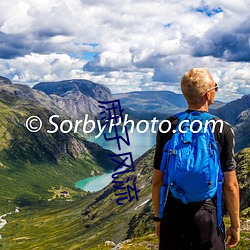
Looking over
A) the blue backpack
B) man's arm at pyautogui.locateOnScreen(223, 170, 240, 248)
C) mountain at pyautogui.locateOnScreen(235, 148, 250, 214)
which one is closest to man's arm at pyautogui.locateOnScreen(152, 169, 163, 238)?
the blue backpack

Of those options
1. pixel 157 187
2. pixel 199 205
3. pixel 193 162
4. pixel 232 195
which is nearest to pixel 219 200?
pixel 232 195

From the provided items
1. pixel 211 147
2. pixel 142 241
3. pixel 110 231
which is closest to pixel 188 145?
pixel 211 147

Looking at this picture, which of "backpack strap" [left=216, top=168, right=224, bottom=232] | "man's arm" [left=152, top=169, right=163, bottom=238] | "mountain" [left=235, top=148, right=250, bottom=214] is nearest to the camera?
"backpack strap" [left=216, top=168, right=224, bottom=232]

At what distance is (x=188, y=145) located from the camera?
10500 mm

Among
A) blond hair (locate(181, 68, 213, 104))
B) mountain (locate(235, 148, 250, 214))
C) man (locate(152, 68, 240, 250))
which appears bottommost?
mountain (locate(235, 148, 250, 214))

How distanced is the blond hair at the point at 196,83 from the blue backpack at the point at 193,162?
0.68 m

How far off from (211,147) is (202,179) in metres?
0.99

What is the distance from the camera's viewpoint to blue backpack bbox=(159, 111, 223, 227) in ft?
33.7

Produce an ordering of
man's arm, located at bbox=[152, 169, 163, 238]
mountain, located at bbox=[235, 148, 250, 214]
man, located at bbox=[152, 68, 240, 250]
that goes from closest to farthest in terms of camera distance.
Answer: man, located at bbox=[152, 68, 240, 250], man's arm, located at bbox=[152, 169, 163, 238], mountain, located at bbox=[235, 148, 250, 214]

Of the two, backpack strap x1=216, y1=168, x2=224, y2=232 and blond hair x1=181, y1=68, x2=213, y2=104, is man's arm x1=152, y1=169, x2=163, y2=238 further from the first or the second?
blond hair x1=181, y1=68, x2=213, y2=104

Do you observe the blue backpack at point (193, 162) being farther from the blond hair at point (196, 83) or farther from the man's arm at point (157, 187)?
the blond hair at point (196, 83)

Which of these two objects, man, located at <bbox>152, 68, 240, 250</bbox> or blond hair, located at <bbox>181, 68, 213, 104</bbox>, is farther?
blond hair, located at <bbox>181, 68, 213, 104</bbox>

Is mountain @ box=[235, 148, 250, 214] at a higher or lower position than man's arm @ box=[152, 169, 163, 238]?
lower

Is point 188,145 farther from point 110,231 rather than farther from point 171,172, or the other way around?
point 110,231
